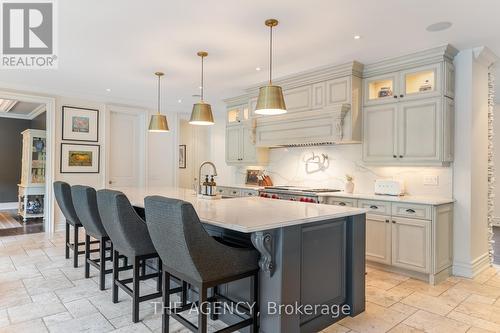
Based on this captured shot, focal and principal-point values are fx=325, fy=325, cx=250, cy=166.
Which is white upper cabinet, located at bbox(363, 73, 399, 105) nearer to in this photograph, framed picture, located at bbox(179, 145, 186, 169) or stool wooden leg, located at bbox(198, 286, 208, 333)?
stool wooden leg, located at bbox(198, 286, 208, 333)

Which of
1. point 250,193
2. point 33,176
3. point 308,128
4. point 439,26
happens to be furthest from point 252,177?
point 33,176

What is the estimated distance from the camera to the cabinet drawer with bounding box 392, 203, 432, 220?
11.4 ft

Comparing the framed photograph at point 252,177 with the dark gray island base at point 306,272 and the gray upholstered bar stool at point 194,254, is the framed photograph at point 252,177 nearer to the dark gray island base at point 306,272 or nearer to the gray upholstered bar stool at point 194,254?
the dark gray island base at point 306,272

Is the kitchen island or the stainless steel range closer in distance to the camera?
the kitchen island

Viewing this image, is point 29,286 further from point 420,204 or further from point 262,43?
point 420,204

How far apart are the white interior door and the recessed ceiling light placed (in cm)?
568

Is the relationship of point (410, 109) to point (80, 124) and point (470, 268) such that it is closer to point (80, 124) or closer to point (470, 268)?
point (470, 268)

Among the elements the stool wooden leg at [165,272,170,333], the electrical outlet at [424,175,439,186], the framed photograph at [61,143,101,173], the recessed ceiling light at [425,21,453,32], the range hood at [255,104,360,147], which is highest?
the recessed ceiling light at [425,21,453,32]

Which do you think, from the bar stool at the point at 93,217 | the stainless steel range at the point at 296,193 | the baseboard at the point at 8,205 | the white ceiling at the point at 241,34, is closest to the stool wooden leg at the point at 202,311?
the bar stool at the point at 93,217

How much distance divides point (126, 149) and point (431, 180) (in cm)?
569

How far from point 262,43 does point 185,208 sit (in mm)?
2484

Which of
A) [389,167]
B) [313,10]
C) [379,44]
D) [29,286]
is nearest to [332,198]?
[389,167]

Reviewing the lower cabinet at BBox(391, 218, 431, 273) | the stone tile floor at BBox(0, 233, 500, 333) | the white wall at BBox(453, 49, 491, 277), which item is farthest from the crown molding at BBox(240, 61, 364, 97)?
the stone tile floor at BBox(0, 233, 500, 333)

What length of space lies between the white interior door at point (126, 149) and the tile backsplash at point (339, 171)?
2.94 metres
